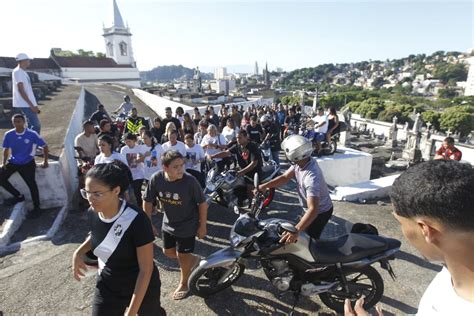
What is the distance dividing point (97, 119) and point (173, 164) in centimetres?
658

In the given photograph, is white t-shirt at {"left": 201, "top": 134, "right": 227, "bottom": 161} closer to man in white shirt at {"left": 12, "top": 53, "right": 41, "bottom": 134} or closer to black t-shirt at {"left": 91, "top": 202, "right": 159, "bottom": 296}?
man in white shirt at {"left": 12, "top": 53, "right": 41, "bottom": 134}

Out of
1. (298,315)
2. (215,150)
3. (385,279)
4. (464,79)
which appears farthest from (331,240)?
(464,79)

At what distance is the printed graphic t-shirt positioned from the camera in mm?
3289

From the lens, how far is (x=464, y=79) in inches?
5032

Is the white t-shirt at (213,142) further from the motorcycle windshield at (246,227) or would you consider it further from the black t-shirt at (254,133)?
the motorcycle windshield at (246,227)

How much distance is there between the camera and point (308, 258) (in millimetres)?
3041

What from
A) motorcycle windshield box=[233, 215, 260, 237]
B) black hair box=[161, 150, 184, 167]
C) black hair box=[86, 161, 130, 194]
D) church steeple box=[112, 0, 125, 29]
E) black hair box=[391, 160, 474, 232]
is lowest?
motorcycle windshield box=[233, 215, 260, 237]

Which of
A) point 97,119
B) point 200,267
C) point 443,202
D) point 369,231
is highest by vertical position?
point 443,202

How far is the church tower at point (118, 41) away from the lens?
81438mm

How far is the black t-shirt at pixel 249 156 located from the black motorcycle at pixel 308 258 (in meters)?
2.43

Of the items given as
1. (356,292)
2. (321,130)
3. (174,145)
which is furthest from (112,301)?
(321,130)

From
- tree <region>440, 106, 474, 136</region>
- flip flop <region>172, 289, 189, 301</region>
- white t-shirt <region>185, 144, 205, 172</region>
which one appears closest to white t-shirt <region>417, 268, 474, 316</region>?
flip flop <region>172, 289, 189, 301</region>

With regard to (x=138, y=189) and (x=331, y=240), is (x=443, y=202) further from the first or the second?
(x=138, y=189)

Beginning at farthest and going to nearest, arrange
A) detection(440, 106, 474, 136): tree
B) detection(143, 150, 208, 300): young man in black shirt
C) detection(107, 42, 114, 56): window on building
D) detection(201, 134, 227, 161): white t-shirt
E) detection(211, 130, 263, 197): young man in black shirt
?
detection(107, 42, 114, 56): window on building, detection(440, 106, 474, 136): tree, detection(201, 134, 227, 161): white t-shirt, detection(211, 130, 263, 197): young man in black shirt, detection(143, 150, 208, 300): young man in black shirt
